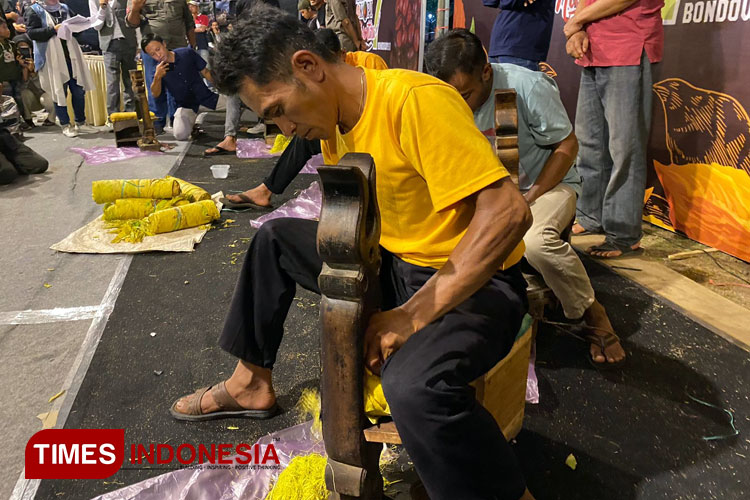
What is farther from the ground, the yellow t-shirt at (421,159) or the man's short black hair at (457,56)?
the man's short black hair at (457,56)

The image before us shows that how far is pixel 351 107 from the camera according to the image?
128cm

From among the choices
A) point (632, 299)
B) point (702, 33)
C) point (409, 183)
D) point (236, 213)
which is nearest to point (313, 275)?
point (409, 183)

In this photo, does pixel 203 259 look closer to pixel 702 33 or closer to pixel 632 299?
pixel 632 299

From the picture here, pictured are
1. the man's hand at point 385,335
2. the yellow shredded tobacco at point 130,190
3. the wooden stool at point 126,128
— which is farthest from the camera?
the wooden stool at point 126,128

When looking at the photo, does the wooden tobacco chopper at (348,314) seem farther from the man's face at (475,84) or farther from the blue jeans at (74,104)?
the blue jeans at (74,104)

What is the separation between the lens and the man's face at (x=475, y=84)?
2.11m

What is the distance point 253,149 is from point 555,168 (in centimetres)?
422

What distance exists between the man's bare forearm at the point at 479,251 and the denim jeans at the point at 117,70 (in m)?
6.88

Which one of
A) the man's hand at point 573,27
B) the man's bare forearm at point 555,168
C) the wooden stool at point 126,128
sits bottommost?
the wooden stool at point 126,128

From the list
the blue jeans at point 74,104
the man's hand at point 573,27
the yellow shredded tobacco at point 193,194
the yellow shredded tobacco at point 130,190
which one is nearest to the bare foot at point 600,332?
the man's hand at point 573,27

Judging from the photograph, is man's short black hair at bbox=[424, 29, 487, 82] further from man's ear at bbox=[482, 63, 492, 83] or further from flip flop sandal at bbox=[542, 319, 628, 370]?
flip flop sandal at bbox=[542, 319, 628, 370]

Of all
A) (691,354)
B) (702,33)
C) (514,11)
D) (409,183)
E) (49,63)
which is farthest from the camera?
(49,63)

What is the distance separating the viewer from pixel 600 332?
6.98 feet

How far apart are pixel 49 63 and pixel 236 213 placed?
15.5ft
